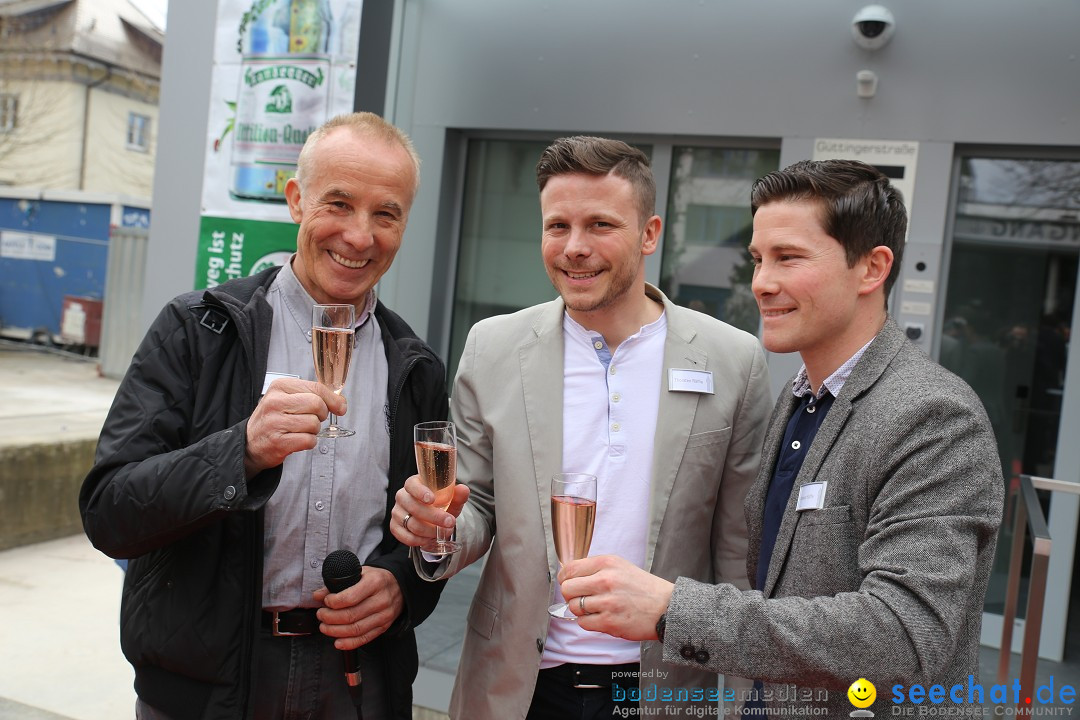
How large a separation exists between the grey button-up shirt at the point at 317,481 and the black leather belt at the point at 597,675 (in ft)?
1.92

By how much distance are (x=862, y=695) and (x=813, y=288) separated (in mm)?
805

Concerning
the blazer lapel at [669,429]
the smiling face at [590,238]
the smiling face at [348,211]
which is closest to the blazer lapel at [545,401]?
the smiling face at [590,238]

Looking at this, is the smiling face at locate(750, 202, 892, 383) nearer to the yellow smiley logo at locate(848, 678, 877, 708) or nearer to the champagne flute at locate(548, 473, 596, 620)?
the champagne flute at locate(548, 473, 596, 620)

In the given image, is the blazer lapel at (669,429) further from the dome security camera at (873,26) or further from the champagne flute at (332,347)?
the dome security camera at (873,26)

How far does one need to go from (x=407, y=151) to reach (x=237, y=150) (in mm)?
2803

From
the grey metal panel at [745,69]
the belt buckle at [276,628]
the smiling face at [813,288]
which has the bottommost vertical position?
the belt buckle at [276,628]

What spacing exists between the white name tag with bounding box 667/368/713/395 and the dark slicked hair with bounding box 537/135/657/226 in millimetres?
426

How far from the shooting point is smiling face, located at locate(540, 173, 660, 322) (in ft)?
7.43

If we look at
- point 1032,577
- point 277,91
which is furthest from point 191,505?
point 277,91

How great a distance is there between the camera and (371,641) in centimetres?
217

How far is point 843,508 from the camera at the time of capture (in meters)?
1.69

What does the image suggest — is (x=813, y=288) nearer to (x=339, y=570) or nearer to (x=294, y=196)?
(x=339, y=570)

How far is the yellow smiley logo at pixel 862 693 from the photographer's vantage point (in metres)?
1.62

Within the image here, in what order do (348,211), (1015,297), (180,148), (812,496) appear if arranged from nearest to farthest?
(812,496) → (348,211) → (180,148) → (1015,297)
